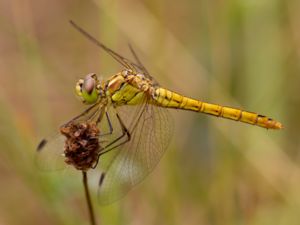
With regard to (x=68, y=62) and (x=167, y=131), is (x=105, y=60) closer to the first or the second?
(x=167, y=131)

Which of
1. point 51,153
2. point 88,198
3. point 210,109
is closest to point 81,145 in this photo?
point 88,198

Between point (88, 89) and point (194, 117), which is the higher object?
point (194, 117)

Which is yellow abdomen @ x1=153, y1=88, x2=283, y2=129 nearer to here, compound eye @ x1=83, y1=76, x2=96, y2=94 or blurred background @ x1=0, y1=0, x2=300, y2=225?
blurred background @ x1=0, y1=0, x2=300, y2=225

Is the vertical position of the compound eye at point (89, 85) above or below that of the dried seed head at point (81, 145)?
above

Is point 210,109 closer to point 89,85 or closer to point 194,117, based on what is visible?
point 89,85

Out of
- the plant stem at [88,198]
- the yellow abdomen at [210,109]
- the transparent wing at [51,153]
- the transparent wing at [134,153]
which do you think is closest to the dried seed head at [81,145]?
the plant stem at [88,198]

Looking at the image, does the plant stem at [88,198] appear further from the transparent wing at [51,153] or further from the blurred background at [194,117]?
the blurred background at [194,117]

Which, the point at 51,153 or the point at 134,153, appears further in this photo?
the point at 134,153
